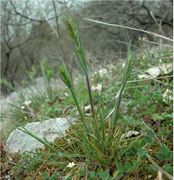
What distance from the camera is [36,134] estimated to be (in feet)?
8.40

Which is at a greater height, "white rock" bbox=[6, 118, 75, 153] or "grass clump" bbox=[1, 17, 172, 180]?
"grass clump" bbox=[1, 17, 172, 180]

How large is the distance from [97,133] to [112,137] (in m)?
0.07

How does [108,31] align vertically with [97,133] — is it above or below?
below

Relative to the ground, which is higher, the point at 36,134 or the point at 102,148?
the point at 102,148

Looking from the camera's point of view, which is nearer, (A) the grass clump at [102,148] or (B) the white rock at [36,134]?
(A) the grass clump at [102,148]

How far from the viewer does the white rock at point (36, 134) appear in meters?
2.43

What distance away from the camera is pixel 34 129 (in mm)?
2635

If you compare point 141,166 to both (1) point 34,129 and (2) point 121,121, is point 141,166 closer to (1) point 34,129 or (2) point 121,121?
(2) point 121,121

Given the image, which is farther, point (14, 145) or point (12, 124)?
point (12, 124)

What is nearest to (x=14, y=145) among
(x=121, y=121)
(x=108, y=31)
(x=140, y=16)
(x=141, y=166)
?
(x=121, y=121)

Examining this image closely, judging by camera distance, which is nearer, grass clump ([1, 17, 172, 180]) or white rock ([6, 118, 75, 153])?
grass clump ([1, 17, 172, 180])

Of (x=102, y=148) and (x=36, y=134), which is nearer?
(x=102, y=148)

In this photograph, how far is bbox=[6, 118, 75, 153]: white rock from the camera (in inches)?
95.7

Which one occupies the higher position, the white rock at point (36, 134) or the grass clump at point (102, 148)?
the grass clump at point (102, 148)
